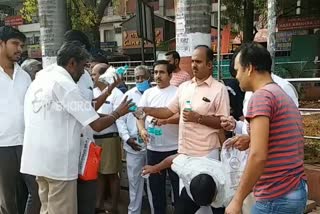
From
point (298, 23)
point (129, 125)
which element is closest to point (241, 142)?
point (129, 125)

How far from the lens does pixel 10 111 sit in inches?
150

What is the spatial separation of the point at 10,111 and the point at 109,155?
1.18 m

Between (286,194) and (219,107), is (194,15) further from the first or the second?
(286,194)

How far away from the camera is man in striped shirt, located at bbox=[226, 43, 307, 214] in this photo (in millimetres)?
2152

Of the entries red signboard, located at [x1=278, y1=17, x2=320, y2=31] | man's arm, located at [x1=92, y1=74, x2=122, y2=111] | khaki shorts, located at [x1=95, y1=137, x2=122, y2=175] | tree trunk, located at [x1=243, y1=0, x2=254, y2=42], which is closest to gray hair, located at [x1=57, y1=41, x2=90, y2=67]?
man's arm, located at [x1=92, y1=74, x2=122, y2=111]

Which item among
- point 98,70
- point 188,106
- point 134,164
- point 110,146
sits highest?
point 98,70

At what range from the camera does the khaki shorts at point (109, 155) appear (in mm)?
4551

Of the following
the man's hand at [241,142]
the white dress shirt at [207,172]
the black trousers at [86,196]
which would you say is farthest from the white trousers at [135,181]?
the man's hand at [241,142]

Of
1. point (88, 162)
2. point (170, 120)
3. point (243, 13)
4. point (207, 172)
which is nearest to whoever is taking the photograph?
point (207, 172)

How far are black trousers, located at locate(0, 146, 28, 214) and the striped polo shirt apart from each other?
2.40 meters

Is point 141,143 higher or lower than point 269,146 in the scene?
lower

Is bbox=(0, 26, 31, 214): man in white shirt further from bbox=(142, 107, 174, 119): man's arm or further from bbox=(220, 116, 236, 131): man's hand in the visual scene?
bbox=(220, 116, 236, 131): man's hand

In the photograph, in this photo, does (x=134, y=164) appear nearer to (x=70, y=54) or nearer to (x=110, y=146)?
(x=110, y=146)

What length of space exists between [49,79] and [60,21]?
357 cm
